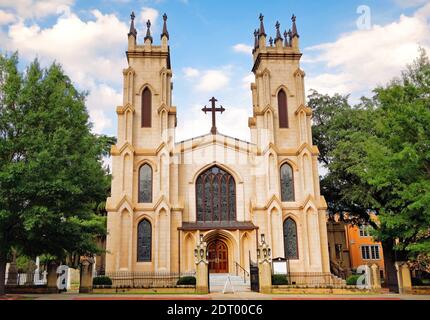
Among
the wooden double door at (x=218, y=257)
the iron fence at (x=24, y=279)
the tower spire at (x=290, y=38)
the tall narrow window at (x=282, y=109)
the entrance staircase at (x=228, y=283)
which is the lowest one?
the entrance staircase at (x=228, y=283)

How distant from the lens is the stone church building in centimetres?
2933

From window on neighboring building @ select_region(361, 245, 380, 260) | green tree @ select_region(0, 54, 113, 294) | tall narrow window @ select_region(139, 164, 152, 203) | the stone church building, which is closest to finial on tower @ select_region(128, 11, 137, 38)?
the stone church building

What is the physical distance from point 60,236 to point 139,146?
48.1 feet

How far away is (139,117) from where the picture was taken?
3216 cm

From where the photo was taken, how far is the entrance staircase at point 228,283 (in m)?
23.1

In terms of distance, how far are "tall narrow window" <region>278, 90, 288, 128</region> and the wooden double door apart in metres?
10.5

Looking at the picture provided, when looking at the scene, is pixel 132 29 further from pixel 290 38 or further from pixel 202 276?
pixel 202 276

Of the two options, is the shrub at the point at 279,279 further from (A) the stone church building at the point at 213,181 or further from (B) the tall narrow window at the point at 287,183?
(B) the tall narrow window at the point at 287,183

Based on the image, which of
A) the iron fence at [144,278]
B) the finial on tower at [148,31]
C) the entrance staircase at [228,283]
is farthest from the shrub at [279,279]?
the finial on tower at [148,31]

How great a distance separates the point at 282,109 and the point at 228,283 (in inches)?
603

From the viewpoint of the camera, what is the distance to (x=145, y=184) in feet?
101

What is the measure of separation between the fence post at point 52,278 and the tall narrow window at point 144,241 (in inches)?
332

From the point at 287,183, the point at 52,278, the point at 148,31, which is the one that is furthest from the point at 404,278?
the point at 148,31

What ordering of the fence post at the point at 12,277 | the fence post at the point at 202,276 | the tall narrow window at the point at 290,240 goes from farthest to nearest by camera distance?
the tall narrow window at the point at 290,240, the fence post at the point at 12,277, the fence post at the point at 202,276
